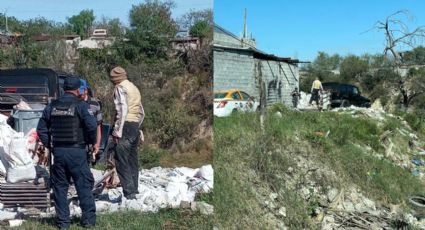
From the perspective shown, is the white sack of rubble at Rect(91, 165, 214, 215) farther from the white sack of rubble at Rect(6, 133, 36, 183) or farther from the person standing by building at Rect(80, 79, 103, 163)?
the white sack of rubble at Rect(6, 133, 36, 183)

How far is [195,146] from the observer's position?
3338 mm

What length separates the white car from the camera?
3.23 meters

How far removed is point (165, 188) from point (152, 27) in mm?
1095

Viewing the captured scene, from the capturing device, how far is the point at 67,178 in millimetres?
4129

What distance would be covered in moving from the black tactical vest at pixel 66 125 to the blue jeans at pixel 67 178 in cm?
6

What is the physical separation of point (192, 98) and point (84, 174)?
1.24 metres

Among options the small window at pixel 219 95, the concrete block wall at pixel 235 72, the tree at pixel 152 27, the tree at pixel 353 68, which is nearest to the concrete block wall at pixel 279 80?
the concrete block wall at pixel 235 72

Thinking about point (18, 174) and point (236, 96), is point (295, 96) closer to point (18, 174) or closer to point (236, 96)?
point (236, 96)

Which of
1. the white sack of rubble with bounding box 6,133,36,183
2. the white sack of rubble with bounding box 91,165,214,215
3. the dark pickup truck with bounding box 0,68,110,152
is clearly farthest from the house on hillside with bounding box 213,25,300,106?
the white sack of rubble with bounding box 6,133,36,183

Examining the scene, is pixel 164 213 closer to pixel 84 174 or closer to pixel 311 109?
pixel 84 174

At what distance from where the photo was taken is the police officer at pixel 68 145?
394 cm

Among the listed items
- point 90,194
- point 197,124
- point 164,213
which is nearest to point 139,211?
point 164,213

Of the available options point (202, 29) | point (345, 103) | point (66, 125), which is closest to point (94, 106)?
point (66, 125)

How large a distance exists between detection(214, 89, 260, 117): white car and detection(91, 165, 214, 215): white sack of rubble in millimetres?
368
